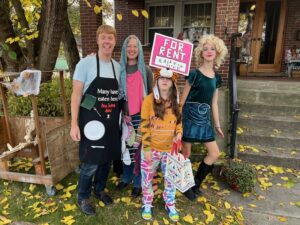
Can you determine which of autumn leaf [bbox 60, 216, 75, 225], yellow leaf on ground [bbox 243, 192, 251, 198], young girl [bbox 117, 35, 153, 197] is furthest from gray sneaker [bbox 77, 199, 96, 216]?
yellow leaf on ground [bbox 243, 192, 251, 198]

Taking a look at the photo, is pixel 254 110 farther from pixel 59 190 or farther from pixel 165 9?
pixel 165 9

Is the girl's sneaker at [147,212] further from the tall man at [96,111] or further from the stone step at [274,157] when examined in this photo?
the stone step at [274,157]

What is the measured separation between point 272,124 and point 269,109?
1.40 feet

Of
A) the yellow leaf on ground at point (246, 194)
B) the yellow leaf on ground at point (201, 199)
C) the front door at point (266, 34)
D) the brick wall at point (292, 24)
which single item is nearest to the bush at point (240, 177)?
the yellow leaf on ground at point (246, 194)

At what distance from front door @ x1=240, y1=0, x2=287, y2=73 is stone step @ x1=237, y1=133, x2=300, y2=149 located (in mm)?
4603

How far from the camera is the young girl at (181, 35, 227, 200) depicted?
2.76 meters

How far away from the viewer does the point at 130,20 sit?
9.92 metres

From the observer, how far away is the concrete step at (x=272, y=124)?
4.41 metres

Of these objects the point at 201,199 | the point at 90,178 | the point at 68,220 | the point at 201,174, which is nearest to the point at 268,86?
the point at 201,174

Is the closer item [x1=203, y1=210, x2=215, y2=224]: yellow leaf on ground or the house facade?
[x1=203, y1=210, x2=215, y2=224]: yellow leaf on ground

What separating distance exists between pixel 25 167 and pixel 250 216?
10.6 feet

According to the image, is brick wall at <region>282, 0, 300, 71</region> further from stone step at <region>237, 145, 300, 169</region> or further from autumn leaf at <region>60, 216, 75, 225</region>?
autumn leaf at <region>60, 216, 75, 225</region>

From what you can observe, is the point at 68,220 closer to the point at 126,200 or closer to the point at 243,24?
the point at 126,200

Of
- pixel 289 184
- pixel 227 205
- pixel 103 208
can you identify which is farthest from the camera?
pixel 289 184
